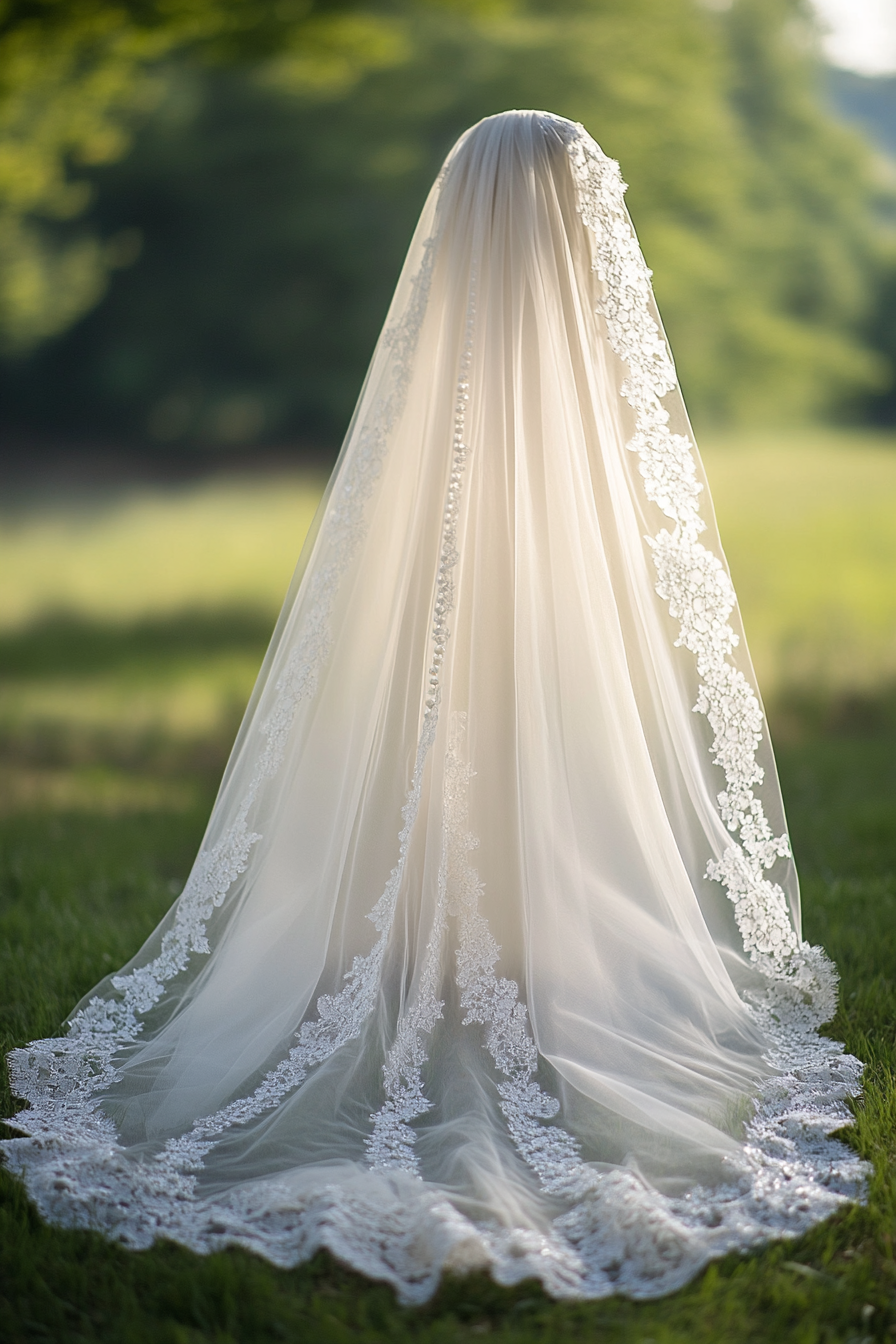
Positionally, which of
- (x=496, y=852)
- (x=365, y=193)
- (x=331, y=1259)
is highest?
(x=365, y=193)

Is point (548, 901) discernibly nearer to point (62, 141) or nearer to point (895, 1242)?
point (895, 1242)

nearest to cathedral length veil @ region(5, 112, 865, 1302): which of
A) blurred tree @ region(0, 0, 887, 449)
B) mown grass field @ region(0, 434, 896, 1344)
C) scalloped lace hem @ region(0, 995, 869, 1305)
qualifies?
scalloped lace hem @ region(0, 995, 869, 1305)

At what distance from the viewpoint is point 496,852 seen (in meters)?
2.68

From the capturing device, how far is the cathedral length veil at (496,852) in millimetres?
2314

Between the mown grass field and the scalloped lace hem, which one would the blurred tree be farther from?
the scalloped lace hem

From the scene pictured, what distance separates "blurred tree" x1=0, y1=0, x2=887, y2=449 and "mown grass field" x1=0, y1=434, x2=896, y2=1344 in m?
1.00

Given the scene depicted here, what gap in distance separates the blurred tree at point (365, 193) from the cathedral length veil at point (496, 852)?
7969 mm

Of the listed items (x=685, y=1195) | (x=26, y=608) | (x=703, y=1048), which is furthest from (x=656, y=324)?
(x=26, y=608)

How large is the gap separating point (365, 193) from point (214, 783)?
20.2ft

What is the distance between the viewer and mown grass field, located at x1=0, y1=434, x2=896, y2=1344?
1.94m

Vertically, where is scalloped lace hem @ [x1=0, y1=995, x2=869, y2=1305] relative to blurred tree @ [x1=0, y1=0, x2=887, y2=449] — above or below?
below

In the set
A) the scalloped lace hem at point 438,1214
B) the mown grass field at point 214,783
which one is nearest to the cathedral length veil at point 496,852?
the scalloped lace hem at point 438,1214

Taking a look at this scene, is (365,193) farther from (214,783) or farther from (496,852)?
(496,852)

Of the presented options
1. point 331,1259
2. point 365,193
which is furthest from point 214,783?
point 365,193
